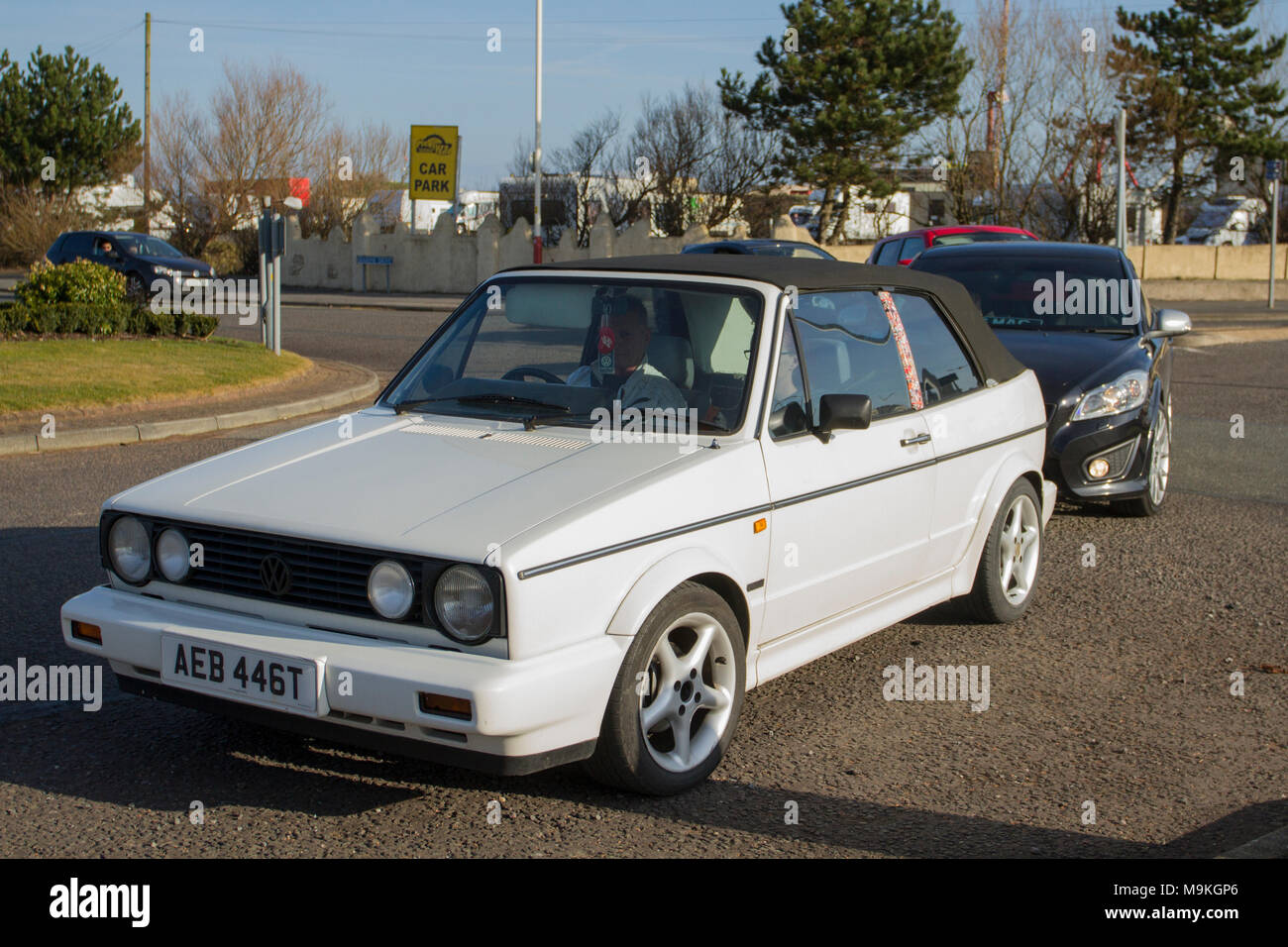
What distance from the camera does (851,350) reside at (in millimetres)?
5156

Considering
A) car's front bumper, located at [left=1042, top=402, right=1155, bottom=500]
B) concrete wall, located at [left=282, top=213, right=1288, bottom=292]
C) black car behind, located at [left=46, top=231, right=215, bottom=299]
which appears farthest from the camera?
concrete wall, located at [left=282, top=213, right=1288, bottom=292]

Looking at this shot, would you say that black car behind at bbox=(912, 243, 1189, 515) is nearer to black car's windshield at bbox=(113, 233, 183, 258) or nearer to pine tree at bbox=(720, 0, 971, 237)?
black car's windshield at bbox=(113, 233, 183, 258)

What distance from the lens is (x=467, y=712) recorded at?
3.53 m

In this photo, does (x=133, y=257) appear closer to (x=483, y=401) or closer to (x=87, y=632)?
(x=483, y=401)

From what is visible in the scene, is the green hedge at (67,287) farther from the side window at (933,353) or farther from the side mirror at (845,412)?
the side mirror at (845,412)

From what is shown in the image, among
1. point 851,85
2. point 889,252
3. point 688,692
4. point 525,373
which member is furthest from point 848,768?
point 851,85

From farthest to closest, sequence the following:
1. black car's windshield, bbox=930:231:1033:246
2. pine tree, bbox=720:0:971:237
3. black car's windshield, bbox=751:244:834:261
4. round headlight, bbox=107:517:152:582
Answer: pine tree, bbox=720:0:971:237
black car's windshield, bbox=751:244:834:261
black car's windshield, bbox=930:231:1033:246
round headlight, bbox=107:517:152:582

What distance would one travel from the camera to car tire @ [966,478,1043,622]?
586 cm

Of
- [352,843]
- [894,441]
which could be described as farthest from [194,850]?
[894,441]

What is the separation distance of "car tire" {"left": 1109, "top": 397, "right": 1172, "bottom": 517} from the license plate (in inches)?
234

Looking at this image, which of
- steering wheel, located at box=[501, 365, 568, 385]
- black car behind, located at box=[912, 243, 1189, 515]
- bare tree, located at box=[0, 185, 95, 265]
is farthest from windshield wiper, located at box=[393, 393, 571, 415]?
bare tree, located at box=[0, 185, 95, 265]

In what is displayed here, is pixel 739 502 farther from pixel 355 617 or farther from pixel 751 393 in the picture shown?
pixel 355 617

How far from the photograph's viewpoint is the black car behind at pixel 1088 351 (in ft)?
26.2

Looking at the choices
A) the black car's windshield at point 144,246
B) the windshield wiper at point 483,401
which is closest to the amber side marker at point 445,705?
the windshield wiper at point 483,401
